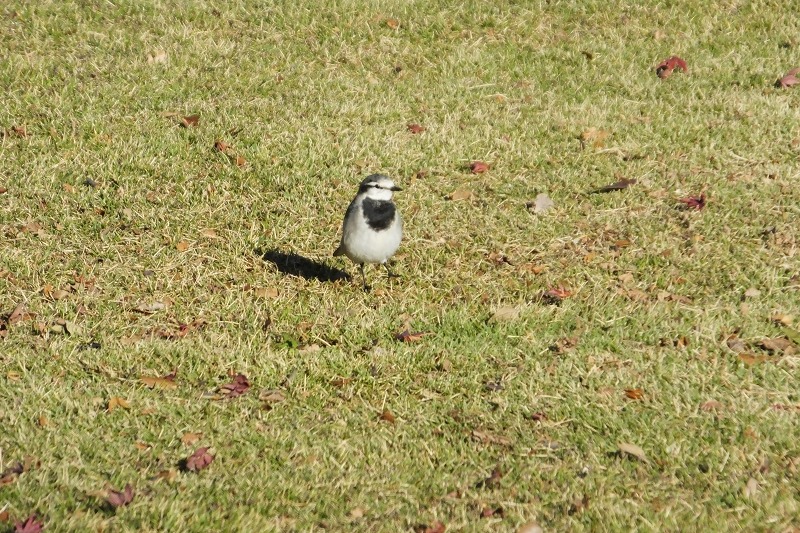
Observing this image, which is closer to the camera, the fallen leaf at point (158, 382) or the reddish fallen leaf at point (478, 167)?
the fallen leaf at point (158, 382)

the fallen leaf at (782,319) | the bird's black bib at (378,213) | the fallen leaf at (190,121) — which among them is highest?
the fallen leaf at (190,121)

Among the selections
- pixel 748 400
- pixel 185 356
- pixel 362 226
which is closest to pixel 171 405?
pixel 185 356

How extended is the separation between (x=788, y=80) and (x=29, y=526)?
28.4 ft

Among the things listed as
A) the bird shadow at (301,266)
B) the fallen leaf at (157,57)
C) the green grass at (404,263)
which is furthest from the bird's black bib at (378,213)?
the fallen leaf at (157,57)

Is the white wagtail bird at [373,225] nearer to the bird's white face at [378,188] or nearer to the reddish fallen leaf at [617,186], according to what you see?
the bird's white face at [378,188]

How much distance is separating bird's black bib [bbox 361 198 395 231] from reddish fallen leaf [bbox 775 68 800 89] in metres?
5.29

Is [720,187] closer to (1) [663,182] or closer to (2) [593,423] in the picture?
(1) [663,182]

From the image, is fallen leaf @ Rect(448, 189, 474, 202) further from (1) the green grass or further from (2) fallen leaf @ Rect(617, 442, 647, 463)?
(2) fallen leaf @ Rect(617, 442, 647, 463)

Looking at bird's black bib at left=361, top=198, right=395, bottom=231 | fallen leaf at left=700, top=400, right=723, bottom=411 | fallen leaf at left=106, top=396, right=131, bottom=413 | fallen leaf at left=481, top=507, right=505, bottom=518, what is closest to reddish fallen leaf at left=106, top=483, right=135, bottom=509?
fallen leaf at left=106, top=396, right=131, bottom=413

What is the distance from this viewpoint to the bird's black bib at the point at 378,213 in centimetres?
714

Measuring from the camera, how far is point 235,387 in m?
6.23

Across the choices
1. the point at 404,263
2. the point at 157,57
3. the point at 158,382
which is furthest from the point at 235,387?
the point at 157,57

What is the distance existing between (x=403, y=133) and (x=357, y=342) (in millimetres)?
3295

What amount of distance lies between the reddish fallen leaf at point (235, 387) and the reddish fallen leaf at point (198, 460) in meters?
0.66
